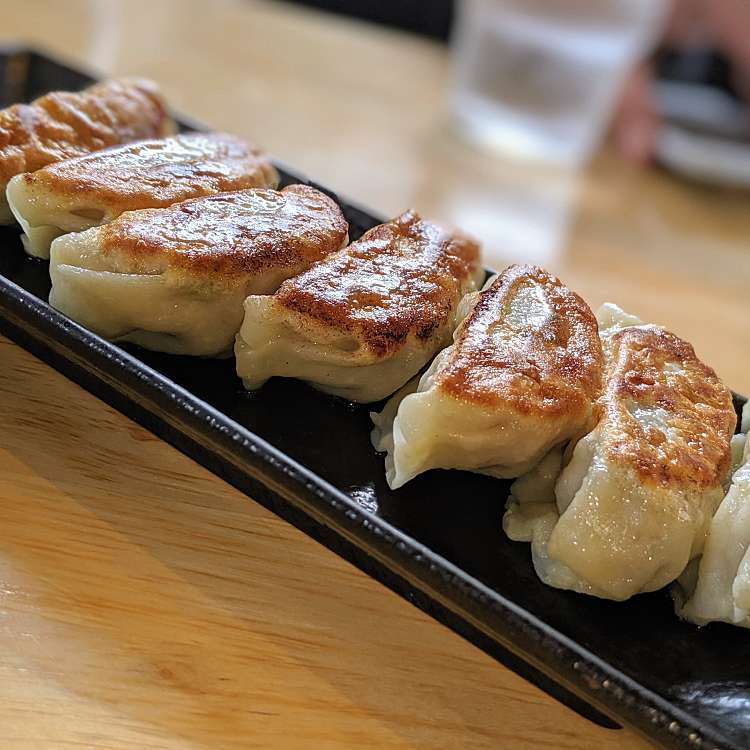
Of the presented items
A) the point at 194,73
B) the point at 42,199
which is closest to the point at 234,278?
the point at 42,199

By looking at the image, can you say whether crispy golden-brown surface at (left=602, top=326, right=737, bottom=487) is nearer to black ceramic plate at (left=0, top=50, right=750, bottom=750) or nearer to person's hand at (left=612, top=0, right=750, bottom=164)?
black ceramic plate at (left=0, top=50, right=750, bottom=750)

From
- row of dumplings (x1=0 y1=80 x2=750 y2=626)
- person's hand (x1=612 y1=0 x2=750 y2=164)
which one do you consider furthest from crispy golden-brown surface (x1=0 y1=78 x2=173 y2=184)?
person's hand (x1=612 y1=0 x2=750 y2=164)

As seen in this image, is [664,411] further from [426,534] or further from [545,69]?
[545,69]

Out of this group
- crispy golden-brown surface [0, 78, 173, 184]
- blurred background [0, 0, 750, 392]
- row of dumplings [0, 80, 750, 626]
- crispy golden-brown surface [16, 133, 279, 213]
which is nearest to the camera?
row of dumplings [0, 80, 750, 626]

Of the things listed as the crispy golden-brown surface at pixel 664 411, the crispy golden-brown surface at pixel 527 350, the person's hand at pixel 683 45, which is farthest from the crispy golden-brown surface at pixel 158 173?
the person's hand at pixel 683 45

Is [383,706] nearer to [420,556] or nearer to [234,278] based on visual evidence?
[420,556]

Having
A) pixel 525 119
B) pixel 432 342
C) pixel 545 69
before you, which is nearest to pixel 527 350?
pixel 432 342

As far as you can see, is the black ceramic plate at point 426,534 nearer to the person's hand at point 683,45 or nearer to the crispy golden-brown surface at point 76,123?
the crispy golden-brown surface at point 76,123
